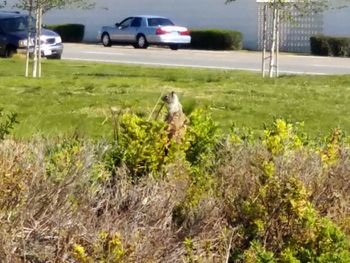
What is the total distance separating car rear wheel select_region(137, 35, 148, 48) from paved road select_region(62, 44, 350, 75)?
10.5 feet

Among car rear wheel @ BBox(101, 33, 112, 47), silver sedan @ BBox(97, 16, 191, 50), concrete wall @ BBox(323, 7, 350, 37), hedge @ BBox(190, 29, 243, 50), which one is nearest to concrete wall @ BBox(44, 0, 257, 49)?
hedge @ BBox(190, 29, 243, 50)

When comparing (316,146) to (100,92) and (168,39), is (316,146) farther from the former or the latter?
(168,39)

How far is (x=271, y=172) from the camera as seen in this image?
16.5ft

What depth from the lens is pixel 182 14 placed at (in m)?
43.7

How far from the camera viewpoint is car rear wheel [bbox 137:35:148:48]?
38156 mm

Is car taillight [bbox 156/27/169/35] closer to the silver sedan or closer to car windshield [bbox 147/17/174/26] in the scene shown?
the silver sedan

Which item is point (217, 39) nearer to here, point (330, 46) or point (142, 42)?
point (142, 42)

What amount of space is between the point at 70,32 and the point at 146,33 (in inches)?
232

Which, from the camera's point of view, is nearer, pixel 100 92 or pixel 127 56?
pixel 100 92

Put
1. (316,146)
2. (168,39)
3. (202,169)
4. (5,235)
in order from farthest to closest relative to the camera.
Result: (168,39), (316,146), (202,169), (5,235)

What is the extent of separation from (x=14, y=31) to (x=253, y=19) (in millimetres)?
15465

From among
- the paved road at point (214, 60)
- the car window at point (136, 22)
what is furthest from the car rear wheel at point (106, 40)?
the paved road at point (214, 60)

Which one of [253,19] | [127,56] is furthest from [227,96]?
[253,19]

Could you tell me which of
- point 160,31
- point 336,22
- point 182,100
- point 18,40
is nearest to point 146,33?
point 160,31
